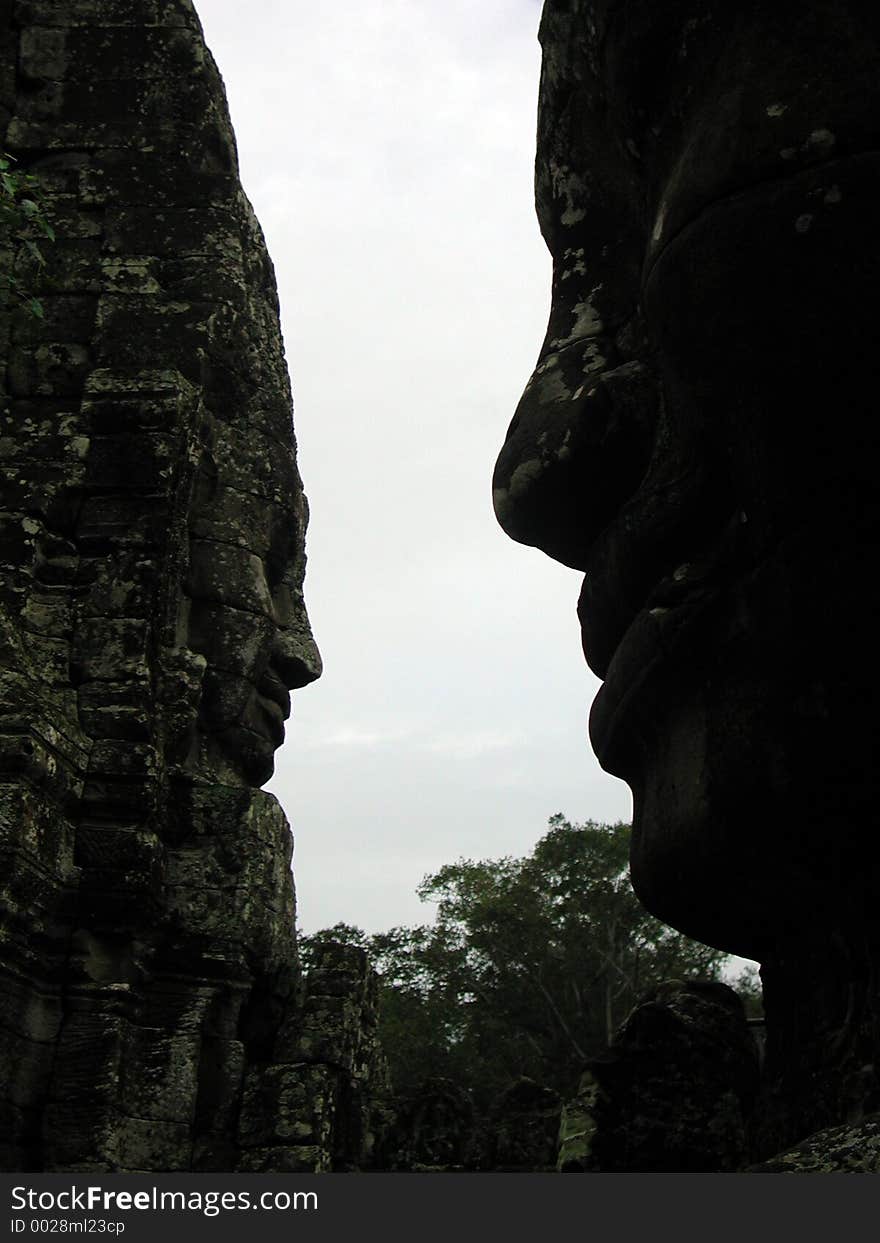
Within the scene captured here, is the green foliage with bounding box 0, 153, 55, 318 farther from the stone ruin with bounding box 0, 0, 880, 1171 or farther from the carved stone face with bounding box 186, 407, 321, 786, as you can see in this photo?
the stone ruin with bounding box 0, 0, 880, 1171

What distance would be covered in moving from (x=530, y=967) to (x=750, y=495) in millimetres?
24172

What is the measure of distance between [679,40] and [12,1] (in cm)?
617

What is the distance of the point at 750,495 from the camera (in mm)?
1835

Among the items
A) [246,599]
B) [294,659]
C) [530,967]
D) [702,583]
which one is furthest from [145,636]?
[530,967]

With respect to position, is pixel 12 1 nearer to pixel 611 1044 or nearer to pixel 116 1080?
pixel 116 1080

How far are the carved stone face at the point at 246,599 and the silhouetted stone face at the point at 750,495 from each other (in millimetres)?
4145

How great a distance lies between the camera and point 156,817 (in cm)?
557

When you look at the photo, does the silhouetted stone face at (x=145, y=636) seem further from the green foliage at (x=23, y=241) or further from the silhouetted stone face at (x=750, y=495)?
the silhouetted stone face at (x=750, y=495)

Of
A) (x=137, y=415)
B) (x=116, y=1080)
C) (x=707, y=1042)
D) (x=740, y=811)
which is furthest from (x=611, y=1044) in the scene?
(x=137, y=415)

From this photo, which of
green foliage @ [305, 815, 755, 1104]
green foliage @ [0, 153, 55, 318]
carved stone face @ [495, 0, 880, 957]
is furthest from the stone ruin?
green foliage @ [305, 815, 755, 1104]

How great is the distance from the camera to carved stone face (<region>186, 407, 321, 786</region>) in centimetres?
617

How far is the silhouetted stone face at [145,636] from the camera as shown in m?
5.15

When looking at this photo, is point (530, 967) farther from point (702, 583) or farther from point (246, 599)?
point (702, 583)

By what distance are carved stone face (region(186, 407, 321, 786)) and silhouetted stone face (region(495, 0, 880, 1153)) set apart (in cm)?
415
